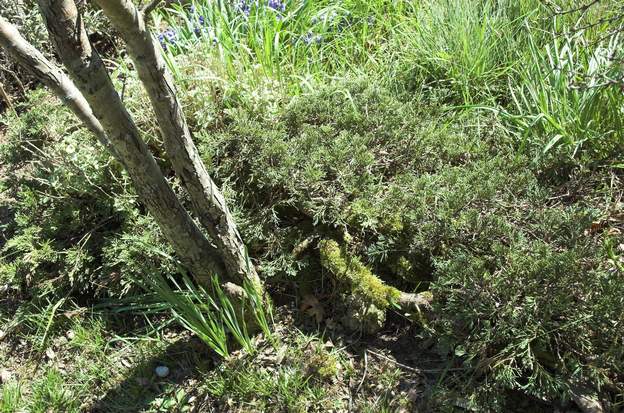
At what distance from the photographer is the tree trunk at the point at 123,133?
5.66ft

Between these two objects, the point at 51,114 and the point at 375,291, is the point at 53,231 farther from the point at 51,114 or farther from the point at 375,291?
the point at 375,291

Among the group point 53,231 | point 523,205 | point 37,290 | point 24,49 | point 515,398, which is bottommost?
point 515,398

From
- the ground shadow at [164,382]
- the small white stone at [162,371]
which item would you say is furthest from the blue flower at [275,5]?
the small white stone at [162,371]

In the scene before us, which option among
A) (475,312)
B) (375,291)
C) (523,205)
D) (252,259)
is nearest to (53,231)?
(252,259)

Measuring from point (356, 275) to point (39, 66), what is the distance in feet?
5.29

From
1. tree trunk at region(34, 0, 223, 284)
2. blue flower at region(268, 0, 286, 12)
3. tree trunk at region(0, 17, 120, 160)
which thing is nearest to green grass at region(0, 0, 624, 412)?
tree trunk at region(34, 0, 223, 284)

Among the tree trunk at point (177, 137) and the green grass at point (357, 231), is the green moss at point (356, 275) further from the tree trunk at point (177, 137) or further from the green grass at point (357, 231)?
the tree trunk at point (177, 137)

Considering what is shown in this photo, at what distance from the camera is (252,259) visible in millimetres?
2979

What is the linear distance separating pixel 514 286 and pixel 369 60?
2.12 metres

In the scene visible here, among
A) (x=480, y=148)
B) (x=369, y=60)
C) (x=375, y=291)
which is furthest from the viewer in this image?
(x=369, y=60)

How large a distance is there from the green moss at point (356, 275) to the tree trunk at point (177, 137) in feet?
1.24

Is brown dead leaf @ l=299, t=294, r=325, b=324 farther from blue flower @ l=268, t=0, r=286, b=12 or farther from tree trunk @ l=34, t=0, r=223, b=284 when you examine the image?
blue flower @ l=268, t=0, r=286, b=12

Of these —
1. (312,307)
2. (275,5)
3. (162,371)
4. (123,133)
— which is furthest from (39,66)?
(275,5)

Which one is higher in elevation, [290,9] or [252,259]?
[290,9]
